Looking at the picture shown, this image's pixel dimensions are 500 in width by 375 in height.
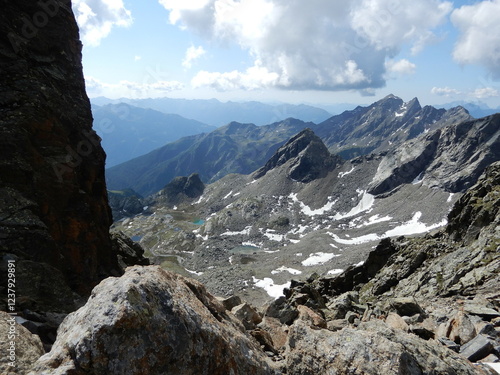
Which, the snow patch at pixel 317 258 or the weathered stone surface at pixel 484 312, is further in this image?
the snow patch at pixel 317 258

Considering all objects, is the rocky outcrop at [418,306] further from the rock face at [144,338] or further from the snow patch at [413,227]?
the snow patch at [413,227]

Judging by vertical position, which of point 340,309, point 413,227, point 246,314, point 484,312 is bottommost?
point 413,227

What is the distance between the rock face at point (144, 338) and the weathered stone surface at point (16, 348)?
1129mm

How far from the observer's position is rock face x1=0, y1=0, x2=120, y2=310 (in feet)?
78.5

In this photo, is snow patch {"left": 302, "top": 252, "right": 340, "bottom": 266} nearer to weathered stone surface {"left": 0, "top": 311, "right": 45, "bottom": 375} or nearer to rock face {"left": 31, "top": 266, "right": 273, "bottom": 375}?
rock face {"left": 31, "top": 266, "right": 273, "bottom": 375}

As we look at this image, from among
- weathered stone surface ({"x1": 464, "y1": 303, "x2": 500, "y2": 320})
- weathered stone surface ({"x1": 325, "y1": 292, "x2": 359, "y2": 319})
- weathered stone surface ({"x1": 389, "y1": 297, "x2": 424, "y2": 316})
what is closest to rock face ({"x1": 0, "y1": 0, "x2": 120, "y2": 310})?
weathered stone surface ({"x1": 389, "y1": 297, "x2": 424, "y2": 316})

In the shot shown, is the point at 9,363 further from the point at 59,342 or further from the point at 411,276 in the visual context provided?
the point at 411,276

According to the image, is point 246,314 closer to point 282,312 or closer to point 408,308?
point 282,312

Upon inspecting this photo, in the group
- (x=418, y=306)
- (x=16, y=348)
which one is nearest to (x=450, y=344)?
(x=418, y=306)

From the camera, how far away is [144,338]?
25.1 ft

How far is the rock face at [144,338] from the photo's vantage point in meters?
7.27

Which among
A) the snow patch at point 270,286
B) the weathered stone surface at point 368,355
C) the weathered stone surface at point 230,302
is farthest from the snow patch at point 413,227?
the weathered stone surface at point 368,355

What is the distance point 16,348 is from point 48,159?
82.7 ft

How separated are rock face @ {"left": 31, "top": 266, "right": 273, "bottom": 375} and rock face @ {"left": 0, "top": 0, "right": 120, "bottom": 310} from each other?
14.8m
